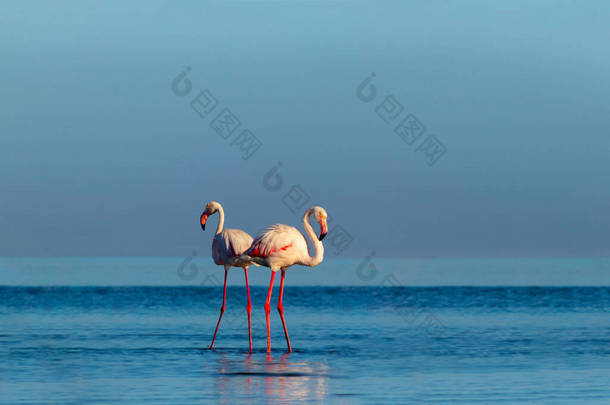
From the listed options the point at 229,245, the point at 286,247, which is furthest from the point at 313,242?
the point at 229,245

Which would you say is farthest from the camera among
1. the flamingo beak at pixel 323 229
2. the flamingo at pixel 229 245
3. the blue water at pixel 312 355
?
the flamingo at pixel 229 245

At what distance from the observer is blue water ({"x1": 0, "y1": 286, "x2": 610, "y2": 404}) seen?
10273 millimetres

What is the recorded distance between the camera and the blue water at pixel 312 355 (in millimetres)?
10273

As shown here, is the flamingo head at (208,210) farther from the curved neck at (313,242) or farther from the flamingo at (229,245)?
the curved neck at (313,242)

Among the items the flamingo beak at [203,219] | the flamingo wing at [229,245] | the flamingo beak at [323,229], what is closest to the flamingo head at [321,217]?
the flamingo beak at [323,229]

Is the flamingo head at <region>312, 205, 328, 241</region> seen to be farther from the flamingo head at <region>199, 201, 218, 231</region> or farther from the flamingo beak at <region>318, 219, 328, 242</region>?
the flamingo head at <region>199, 201, 218, 231</region>

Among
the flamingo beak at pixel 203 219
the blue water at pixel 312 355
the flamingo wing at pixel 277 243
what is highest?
the flamingo beak at pixel 203 219

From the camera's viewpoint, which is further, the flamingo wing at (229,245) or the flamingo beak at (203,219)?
the flamingo beak at (203,219)

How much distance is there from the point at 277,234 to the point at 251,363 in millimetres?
2077

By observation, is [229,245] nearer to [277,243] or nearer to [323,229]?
[277,243]

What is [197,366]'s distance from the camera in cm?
1275

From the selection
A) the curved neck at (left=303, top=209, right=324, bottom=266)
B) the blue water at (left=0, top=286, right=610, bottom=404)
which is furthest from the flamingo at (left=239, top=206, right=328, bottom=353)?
the blue water at (left=0, top=286, right=610, bottom=404)

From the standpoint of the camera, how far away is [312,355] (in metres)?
14.2

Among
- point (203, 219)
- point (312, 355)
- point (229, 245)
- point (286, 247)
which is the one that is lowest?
point (312, 355)
